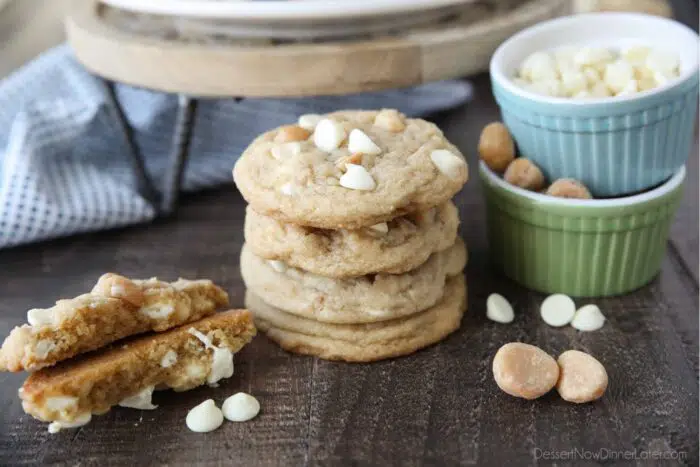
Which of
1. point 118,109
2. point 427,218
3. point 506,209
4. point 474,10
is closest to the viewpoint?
point 427,218

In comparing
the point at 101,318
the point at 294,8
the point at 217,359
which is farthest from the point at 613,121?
the point at 101,318

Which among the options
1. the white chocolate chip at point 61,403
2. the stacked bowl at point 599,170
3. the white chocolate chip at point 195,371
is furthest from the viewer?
the stacked bowl at point 599,170

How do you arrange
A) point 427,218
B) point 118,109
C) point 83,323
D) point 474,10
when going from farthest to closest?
point 118,109, point 474,10, point 427,218, point 83,323

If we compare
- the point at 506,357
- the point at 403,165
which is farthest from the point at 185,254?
the point at 506,357

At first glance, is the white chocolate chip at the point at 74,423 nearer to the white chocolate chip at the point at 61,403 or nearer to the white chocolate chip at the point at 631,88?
the white chocolate chip at the point at 61,403

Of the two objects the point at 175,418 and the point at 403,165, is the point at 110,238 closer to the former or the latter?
the point at 175,418

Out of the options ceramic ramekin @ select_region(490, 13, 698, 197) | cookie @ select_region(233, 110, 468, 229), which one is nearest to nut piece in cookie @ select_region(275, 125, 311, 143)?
cookie @ select_region(233, 110, 468, 229)

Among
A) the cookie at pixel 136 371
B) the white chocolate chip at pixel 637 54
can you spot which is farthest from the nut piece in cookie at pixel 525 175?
the cookie at pixel 136 371

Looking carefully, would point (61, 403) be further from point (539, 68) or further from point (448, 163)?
point (539, 68)
